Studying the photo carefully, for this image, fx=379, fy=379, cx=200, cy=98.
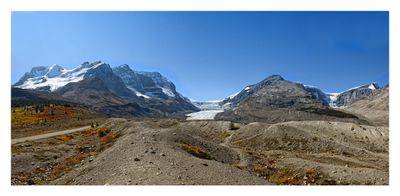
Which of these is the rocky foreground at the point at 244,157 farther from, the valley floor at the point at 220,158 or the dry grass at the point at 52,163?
the dry grass at the point at 52,163

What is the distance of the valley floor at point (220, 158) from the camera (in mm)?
34594

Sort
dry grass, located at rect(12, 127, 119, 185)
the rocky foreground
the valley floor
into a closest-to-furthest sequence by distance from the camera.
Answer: the rocky foreground
the valley floor
dry grass, located at rect(12, 127, 119, 185)

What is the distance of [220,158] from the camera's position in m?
55.6

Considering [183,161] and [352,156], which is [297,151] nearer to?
[352,156]

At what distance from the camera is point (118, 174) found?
111 ft

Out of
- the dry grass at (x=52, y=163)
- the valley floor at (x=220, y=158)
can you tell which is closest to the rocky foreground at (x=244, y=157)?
the valley floor at (x=220, y=158)

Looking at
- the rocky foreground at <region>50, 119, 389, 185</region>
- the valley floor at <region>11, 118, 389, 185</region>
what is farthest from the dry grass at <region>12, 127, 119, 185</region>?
the rocky foreground at <region>50, 119, 389, 185</region>

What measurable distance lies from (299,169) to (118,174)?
27.0 m

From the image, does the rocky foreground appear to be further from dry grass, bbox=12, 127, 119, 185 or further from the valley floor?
dry grass, bbox=12, 127, 119, 185

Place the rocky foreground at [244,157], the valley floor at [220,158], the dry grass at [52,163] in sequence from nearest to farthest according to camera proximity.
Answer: the rocky foreground at [244,157], the valley floor at [220,158], the dry grass at [52,163]

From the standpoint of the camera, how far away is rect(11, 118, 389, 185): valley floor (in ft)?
113

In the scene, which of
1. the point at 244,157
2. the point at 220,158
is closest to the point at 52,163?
the point at 220,158

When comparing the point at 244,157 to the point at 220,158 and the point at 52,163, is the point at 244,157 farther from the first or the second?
the point at 52,163
